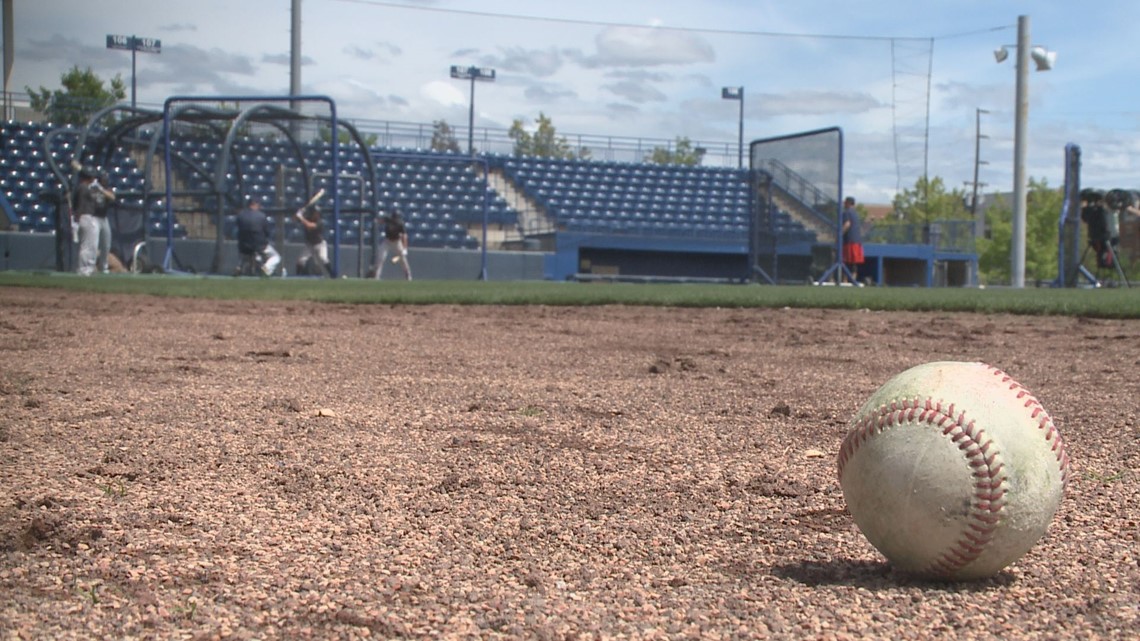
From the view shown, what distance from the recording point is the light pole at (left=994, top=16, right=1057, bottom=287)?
2030cm

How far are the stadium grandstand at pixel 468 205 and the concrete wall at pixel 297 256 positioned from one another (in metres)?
0.06

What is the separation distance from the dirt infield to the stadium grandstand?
12492 millimetres

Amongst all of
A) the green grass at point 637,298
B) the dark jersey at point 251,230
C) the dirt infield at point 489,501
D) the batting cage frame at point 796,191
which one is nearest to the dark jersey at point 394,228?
the dark jersey at point 251,230

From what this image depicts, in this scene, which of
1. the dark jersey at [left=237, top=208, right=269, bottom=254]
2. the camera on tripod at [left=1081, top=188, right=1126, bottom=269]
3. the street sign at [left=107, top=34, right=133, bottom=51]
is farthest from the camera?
the street sign at [left=107, top=34, right=133, bottom=51]

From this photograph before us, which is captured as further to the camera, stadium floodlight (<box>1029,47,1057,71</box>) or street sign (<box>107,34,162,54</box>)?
street sign (<box>107,34,162,54</box>)

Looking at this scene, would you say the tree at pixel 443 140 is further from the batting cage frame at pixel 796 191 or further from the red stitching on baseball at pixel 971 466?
the red stitching on baseball at pixel 971 466

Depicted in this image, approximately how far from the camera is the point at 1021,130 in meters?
20.3

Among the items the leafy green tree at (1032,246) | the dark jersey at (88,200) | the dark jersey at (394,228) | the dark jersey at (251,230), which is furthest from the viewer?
the leafy green tree at (1032,246)

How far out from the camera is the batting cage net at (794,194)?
18.4 m

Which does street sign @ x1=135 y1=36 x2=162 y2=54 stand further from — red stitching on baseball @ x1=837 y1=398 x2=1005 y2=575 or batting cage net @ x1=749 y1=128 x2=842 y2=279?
red stitching on baseball @ x1=837 y1=398 x2=1005 y2=575

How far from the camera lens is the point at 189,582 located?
7.63ft

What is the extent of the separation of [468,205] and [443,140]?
565 centimetres

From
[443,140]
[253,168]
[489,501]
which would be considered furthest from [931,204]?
[489,501]

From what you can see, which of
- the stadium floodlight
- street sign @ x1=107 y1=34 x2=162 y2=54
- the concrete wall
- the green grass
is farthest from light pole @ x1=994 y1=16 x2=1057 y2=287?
street sign @ x1=107 y1=34 x2=162 y2=54
